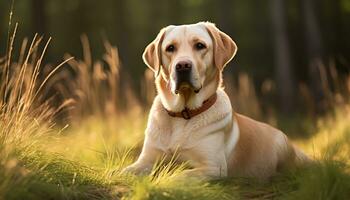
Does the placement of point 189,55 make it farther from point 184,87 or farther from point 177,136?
point 177,136

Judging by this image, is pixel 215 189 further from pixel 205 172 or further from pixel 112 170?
pixel 112 170

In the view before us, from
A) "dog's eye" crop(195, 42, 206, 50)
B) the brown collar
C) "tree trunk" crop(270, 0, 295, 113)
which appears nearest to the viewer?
"dog's eye" crop(195, 42, 206, 50)

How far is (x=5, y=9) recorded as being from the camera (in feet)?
79.1

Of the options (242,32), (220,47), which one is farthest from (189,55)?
(242,32)

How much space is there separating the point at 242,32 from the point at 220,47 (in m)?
23.3

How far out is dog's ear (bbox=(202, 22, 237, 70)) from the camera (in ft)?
16.2

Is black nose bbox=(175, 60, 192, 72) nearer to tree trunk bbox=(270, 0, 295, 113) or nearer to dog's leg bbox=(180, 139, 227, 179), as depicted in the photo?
dog's leg bbox=(180, 139, 227, 179)

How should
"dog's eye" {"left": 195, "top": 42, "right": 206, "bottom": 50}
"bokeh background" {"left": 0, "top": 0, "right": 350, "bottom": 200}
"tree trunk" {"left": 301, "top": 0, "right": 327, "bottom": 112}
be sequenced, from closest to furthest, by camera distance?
1. "bokeh background" {"left": 0, "top": 0, "right": 350, "bottom": 200}
2. "dog's eye" {"left": 195, "top": 42, "right": 206, "bottom": 50}
3. "tree trunk" {"left": 301, "top": 0, "right": 327, "bottom": 112}

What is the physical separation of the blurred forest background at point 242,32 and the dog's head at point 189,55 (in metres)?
9.39

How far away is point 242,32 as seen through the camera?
2800 centimetres

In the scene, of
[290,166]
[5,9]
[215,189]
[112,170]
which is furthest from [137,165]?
[5,9]

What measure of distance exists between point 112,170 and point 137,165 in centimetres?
43

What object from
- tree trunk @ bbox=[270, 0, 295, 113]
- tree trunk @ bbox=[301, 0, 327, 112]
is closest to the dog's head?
tree trunk @ bbox=[270, 0, 295, 113]

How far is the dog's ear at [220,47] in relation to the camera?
4.93 metres
